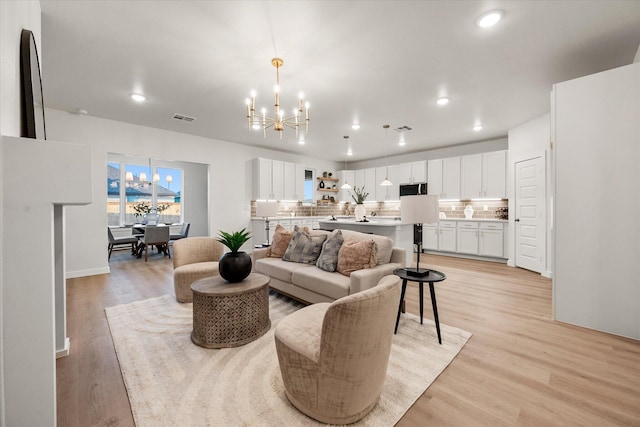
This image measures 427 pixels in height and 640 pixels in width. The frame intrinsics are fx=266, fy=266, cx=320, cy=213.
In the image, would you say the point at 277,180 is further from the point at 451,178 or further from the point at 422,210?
the point at 422,210

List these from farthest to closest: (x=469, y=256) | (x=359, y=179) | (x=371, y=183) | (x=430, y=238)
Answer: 1. (x=359, y=179)
2. (x=371, y=183)
3. (x=430, y=238)
4. (x=469, y=256)

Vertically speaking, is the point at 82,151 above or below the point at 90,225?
above

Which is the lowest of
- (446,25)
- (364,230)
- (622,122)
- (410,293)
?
(410,293)

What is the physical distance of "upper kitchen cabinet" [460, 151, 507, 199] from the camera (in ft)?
20.4

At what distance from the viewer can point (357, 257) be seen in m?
2.94

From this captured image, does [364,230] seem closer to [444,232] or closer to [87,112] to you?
[444,232]

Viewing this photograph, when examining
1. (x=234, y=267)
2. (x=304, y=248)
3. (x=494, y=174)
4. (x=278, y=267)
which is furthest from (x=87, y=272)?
(x=494, y=174)

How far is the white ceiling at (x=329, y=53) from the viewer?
7.47ft

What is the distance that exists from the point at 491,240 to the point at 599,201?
12.2 ft

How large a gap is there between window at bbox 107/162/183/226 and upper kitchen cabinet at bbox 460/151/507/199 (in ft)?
29.5

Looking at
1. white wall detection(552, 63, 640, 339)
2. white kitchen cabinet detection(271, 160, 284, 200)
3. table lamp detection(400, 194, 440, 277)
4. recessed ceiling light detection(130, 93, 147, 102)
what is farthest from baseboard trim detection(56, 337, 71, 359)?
white kitchen cabinet detection(271, 160, 284, 200)

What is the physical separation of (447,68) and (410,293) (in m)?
2.98

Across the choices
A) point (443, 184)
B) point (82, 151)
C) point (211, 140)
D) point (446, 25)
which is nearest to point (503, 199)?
point (443, 184)

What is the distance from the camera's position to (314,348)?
1.56m
